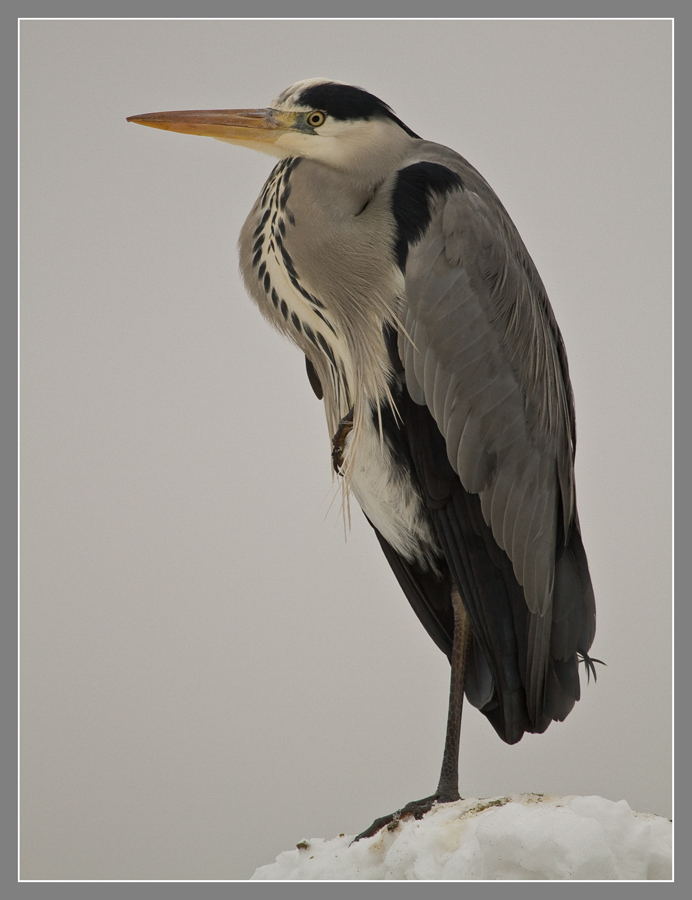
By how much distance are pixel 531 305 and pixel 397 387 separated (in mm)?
363

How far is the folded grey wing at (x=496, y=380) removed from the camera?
1.84 metres

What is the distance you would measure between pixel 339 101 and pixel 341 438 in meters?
0.75

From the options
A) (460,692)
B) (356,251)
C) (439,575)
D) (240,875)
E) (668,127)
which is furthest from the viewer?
(240,875)

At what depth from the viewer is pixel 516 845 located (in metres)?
1.66

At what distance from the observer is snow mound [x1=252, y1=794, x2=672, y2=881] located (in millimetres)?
1659

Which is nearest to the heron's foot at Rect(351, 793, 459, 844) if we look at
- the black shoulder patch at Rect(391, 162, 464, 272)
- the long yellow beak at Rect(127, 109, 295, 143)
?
the black shoulder patch at Rect(391, 162, 464, 272)

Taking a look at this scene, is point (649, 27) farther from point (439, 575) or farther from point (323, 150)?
point (439, 575)

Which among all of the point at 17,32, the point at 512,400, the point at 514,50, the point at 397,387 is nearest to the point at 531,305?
the point at 512,400

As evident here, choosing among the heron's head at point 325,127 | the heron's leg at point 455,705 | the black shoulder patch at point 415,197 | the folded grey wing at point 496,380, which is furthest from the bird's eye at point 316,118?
the heron's leg at point 455,705

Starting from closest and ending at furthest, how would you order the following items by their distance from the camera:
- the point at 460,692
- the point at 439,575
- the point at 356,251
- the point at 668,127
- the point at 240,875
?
1. the point at 356,251
2. the point at 460,692
3. the point at 439,575
4. the point at 668,127
5. the point at 240,875

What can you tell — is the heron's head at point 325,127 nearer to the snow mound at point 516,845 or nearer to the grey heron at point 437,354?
the grey heron at point 437,354

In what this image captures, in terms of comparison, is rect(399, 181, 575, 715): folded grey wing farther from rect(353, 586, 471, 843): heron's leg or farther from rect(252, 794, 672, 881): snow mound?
rect(252, 794, 672, 881): snow mound

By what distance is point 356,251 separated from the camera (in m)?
1.88

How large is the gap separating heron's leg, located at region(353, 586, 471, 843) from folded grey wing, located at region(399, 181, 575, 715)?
164mm
